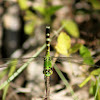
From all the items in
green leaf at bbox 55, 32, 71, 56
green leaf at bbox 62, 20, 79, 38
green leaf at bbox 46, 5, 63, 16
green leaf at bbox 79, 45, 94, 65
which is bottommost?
green leaf at bbox 79, 45, 94, 65

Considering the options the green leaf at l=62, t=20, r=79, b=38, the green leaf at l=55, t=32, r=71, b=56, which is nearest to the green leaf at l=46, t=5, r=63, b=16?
the green leaf at l=62, t=20, r=79, b=38

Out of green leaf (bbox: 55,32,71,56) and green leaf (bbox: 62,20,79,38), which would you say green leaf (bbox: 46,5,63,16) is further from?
green leaf (bbox: 55,32,71,56)

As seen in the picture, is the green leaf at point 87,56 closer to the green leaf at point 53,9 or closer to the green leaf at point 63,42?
the green leaf at point 63,42

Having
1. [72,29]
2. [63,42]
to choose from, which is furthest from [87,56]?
[72,29]

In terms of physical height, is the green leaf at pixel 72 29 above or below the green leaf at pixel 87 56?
above

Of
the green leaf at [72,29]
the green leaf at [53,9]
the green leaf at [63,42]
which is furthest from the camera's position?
the green leaf at [72,29]

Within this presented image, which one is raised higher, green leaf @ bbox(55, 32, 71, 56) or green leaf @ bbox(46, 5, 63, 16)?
green leaf @ bbox(46, 5, 63, 16)

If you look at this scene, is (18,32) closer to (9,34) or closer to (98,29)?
(9,34)

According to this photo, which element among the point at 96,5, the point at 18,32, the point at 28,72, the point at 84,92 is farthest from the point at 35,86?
the point at 96,5

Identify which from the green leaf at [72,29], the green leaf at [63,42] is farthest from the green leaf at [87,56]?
the green leaf at [72,29]

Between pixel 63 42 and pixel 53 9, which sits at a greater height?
pixel 53 9

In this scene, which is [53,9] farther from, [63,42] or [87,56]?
[87,56]

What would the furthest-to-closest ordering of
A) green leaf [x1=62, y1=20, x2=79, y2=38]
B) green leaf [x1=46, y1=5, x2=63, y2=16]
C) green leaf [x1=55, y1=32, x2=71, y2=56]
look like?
green leaf [x1=62, y1=20, x2=79, y2=38] → green leaf [x1=46, y1=5, x2=63, y2=16] → green leaf [x1=55, y1=32, x2=71, y2=56]
